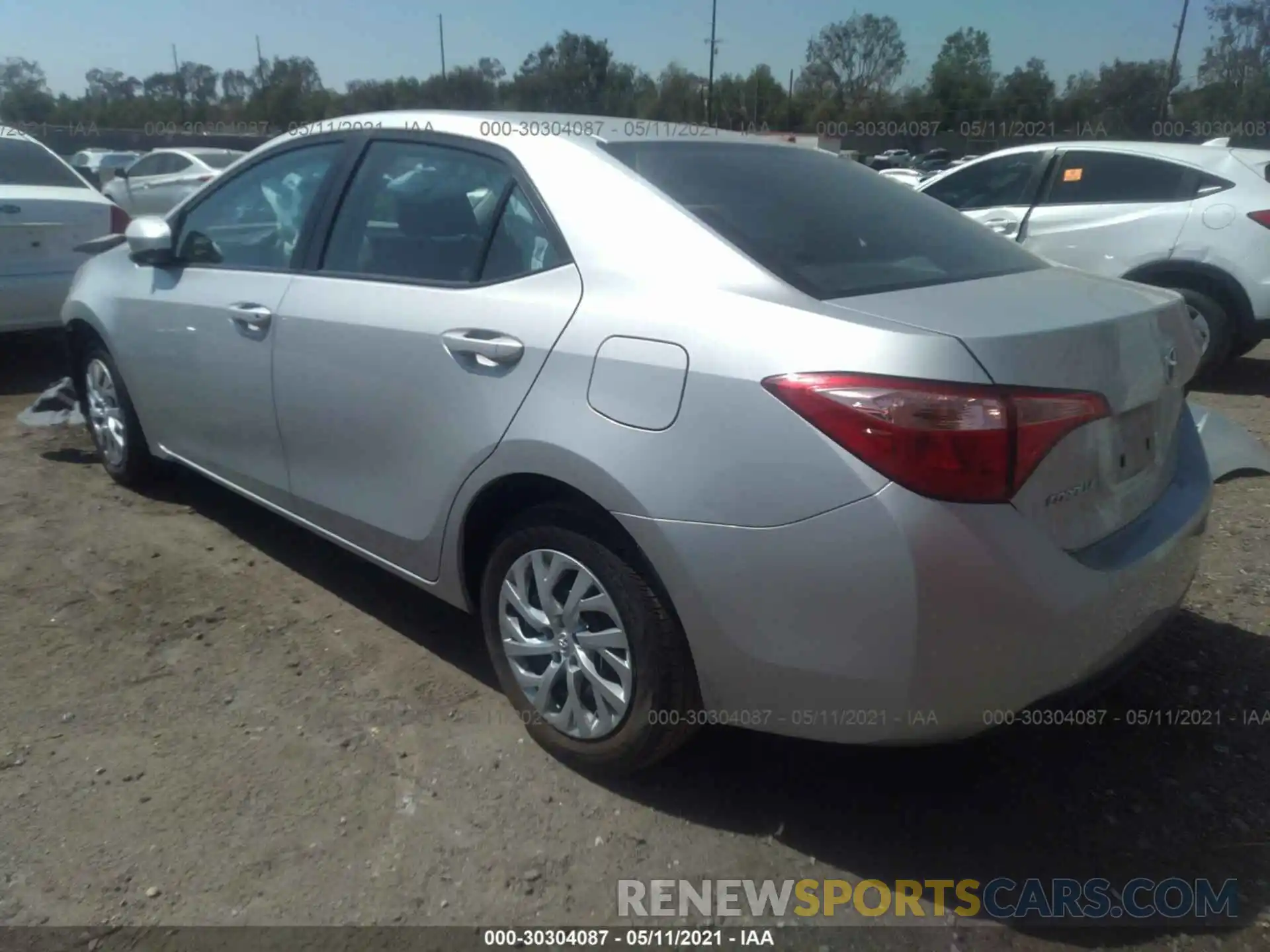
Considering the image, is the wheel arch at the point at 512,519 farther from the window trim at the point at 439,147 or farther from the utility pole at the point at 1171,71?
the utility pole at the point at 1171,71

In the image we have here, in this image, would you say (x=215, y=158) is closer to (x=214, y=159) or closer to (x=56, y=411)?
(x=214, y=159)

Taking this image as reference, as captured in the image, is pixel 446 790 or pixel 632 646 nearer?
pixel 632 646

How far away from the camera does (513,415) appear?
8.25 ft

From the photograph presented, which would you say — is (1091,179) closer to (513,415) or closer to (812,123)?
(513,415)

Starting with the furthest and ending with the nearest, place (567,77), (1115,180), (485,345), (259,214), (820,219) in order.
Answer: (567,77)
(1115,180)
(259,214)
(820,219)
(485,345)

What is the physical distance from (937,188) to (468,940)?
720 centimetres

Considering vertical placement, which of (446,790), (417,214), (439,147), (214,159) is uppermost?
(439,147)

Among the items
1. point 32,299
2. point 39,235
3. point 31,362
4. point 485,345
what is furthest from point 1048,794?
point 31,362

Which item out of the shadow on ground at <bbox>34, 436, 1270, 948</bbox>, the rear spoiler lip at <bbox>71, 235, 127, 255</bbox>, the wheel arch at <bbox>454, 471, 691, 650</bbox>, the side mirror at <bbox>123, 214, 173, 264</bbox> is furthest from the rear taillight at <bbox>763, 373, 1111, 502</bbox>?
the rear spoiler lip at <bbox>71, 235, 127, 255</bbox>

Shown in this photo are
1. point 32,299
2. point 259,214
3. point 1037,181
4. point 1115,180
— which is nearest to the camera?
point 259,214

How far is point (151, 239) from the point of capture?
3842mm

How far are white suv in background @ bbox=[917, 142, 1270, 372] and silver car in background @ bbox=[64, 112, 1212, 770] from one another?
425cm

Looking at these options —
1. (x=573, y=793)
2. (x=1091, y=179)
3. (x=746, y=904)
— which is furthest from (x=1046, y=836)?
(x=1091, y=179)

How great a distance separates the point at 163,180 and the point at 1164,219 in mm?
15083
